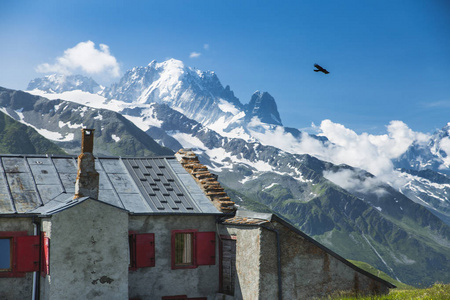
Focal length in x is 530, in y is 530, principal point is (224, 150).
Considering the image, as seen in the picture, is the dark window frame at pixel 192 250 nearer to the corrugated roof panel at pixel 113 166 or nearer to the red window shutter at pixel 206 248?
the red window shutter at pixel 206 248

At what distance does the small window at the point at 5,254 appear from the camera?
907 inches

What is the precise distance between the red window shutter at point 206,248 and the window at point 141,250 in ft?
8.02

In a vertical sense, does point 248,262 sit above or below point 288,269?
above

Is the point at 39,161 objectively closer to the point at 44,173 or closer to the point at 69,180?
the point at 44,173

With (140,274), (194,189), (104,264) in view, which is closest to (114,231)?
(104,264)

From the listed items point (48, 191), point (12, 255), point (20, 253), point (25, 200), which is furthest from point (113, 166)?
point (12, 255)

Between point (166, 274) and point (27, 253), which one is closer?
point (27, 253)

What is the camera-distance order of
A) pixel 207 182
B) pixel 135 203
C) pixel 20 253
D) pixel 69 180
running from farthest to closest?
1. pixel 207 182
2. pixel 69 180
3. pixel 135 203
4. pixel 20 253

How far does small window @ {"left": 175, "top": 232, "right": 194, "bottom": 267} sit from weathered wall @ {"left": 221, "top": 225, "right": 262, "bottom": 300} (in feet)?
7.64

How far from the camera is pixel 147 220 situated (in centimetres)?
2533

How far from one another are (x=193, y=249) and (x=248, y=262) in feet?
11.4

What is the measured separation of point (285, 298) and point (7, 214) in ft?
41.7

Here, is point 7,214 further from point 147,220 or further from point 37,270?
point 147,220

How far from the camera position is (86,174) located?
25.0m
